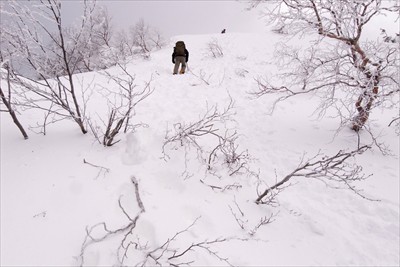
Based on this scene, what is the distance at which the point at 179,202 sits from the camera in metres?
3.01

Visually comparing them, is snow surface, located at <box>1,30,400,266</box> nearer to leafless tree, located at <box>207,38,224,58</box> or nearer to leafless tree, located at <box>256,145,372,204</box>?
leafless tree, located at <box>256,145,372,204</box>

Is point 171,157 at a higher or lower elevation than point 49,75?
lower

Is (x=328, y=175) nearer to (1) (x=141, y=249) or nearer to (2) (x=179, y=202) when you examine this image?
(2) (x=179, y=202)

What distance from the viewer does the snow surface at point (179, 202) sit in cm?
247

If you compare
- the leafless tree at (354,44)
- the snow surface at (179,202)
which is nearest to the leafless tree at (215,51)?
the leafless tree at (354,44)

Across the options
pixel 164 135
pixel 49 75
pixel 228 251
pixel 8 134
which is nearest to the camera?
pixel 228 251

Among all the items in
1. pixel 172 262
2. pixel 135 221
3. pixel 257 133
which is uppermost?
pixel 257 133

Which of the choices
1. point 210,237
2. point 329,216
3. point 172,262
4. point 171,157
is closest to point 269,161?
point 329,216

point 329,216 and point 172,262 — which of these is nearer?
point 172,262

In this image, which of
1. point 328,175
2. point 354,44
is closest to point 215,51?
point 354,44

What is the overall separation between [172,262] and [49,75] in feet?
9.97

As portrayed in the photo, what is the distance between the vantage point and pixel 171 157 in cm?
377

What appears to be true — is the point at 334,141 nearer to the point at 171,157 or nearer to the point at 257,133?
the point at 257,133

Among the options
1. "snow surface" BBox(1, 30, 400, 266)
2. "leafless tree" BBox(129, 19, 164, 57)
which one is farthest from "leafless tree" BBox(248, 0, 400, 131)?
"leafless tree" BBox(129, 19, 164, 57)
